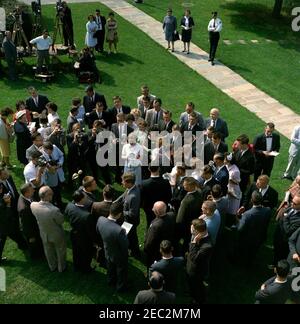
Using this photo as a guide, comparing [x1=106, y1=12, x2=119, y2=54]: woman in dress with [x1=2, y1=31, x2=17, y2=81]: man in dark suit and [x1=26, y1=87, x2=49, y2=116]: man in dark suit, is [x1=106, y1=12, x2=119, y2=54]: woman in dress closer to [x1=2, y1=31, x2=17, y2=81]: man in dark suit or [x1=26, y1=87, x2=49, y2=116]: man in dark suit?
[x1=2, y1=31, x2=17, y2=81]: man in dark suit

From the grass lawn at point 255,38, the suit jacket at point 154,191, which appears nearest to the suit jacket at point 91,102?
the suit jacket at point 154,191

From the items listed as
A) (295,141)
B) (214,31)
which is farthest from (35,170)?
(214,31)

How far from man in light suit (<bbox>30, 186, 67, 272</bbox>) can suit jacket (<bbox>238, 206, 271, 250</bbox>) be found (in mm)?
2984

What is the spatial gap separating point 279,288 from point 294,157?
500 centimetres

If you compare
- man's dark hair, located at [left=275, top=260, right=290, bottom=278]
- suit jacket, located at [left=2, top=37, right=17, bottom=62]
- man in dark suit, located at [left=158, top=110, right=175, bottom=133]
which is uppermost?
suit jacket, located at [left=2, top=37, right=17, bottom=62]

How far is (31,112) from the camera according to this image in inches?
440

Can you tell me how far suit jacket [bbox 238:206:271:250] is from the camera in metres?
7.35

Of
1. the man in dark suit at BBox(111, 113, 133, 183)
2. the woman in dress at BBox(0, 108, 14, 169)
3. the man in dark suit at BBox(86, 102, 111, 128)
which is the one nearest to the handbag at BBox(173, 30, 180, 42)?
the man in dark suit at BBox(86, 102, 111, 128)

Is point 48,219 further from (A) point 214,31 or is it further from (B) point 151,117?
(A) point 214,31

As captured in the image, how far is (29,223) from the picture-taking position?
765 centimetres

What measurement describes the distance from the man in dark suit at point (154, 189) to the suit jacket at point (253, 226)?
4.76 feet

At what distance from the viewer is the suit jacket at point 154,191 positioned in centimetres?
806
